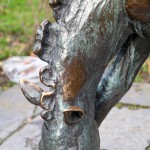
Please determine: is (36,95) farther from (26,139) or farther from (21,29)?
(21,29)

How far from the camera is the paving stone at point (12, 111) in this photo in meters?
2.78

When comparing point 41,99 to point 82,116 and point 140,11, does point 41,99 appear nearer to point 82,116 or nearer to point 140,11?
point 82,116

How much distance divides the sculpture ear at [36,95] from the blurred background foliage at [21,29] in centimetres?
209

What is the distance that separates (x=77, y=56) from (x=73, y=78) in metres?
0.07

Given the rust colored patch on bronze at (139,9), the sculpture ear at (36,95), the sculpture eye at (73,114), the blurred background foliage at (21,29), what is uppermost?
the rust colored patch on bronze at (139,9)

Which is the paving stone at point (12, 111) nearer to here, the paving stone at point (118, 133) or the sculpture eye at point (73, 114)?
the paving stone at point (118, 133)

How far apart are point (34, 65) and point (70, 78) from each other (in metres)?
2.51

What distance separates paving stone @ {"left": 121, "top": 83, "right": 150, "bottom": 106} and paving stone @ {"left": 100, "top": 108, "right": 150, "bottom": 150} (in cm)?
15

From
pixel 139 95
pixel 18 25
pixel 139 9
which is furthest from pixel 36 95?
pixel 18 25

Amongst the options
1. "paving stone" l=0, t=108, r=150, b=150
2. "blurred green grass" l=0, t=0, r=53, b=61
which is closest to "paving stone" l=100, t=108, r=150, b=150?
"paving stone" l=0, t=108, r=150, b=150

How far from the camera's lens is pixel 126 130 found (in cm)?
267

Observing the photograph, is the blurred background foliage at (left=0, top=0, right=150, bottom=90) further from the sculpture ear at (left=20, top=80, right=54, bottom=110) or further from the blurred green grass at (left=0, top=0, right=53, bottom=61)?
the sculpture ear at (left=20, top=80, right=54, bottom=110)

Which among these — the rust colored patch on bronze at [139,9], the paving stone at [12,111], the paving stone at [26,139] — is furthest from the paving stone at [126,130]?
the rust colored patch on bronze at [139,9]

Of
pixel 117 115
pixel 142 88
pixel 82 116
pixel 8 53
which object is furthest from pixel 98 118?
pixel 8 53
